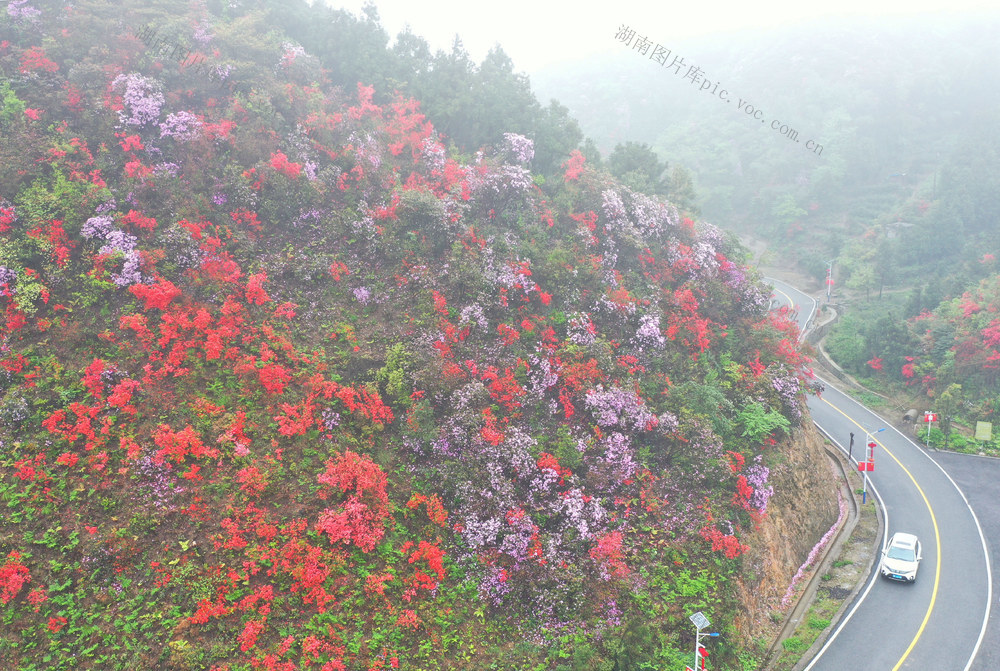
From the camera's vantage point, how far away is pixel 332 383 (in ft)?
59.1

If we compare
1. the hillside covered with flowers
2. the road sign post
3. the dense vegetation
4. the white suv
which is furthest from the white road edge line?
the dense vegetation

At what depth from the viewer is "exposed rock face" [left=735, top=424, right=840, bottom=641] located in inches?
750

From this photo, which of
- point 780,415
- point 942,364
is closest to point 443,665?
point 780,415

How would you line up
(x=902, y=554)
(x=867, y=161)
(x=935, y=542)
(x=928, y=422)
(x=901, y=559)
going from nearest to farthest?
Result: (x=901, y=559) < (x=902, y=554) < (x=935, y=542) < (x=928, y=422) < (x=867, y=161)

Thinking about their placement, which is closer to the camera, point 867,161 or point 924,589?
point 924,589

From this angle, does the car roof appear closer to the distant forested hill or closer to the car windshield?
the car windshield

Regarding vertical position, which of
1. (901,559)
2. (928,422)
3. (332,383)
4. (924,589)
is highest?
(928,422)

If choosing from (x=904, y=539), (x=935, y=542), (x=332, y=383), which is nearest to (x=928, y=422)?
(x=935, y=542)

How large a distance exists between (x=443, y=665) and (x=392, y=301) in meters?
13.4

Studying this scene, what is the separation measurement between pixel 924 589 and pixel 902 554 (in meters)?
1.53

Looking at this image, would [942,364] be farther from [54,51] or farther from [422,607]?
[54,51]

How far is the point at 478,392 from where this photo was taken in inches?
750

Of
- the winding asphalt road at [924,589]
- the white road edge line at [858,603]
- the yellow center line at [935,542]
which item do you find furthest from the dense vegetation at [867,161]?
the white road edge line at [858,603]

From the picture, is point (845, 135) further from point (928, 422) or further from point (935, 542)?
point (935, 542)
